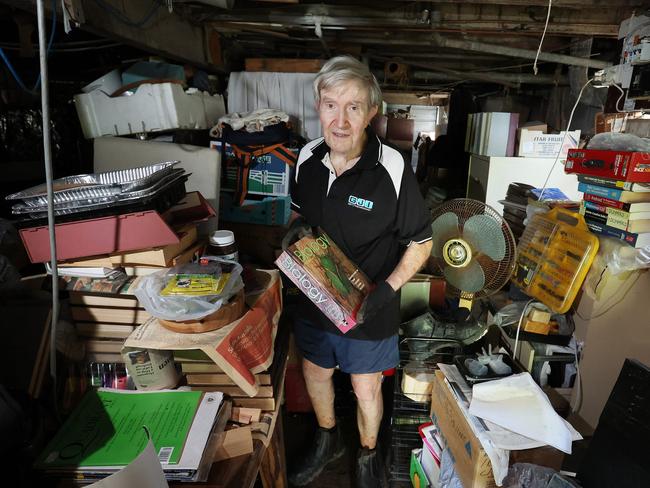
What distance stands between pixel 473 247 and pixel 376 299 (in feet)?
2.73

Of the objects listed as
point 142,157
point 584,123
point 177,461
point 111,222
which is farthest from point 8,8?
point 584,123

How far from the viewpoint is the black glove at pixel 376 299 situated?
4.74ft

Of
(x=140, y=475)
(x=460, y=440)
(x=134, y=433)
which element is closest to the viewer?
(x=140, y=475)

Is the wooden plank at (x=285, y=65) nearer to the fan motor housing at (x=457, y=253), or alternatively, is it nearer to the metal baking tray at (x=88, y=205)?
the fan motor housing at (x=457, y=253)

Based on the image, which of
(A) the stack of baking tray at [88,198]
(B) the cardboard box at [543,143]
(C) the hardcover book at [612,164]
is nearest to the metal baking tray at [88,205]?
(A) the stack of baking tray at [88,198]

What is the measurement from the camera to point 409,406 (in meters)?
2.06

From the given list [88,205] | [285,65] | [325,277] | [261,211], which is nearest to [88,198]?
[88,205]

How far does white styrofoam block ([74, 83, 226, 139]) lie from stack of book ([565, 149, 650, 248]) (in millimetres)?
2304

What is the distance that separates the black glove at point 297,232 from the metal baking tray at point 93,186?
0.55 metres

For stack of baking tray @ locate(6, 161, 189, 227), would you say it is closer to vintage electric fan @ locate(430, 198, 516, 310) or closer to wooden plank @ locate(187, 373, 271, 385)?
wooden plank @ locate(187, 373, 271, 385)

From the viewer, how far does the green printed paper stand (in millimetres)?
987

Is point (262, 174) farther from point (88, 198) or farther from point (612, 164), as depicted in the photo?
point (612, 164)

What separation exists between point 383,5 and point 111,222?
8.12 ft

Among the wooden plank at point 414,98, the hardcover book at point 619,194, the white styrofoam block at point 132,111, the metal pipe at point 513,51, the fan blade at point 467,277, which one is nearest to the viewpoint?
the hardcover book at point 619,194
